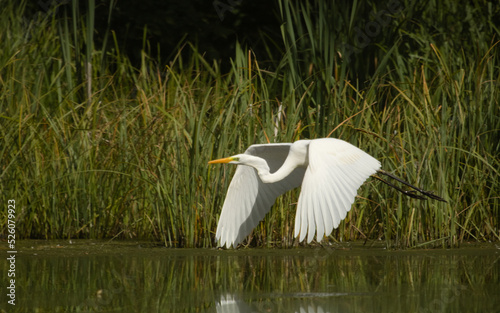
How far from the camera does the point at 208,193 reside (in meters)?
6.17

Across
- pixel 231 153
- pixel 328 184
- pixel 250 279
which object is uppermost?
pixel 231 153

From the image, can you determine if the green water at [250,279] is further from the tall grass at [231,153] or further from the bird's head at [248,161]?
the bird's head at [248,161]

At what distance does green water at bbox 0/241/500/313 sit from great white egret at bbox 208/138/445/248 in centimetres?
29

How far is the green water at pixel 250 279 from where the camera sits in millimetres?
4301

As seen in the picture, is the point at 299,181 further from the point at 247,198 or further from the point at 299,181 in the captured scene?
the point at 247,198

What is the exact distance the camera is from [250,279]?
5.03m

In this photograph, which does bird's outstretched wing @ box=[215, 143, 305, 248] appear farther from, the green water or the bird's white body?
the green water

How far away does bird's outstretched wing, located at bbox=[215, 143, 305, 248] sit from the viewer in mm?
5707

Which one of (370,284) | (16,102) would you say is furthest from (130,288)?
(16,102)

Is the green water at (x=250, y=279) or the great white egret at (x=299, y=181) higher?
the great white egret at (x=299, y=181)

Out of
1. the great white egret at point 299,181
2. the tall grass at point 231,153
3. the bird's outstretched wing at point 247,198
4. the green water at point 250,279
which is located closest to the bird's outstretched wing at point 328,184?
the great white egret at point 299,181

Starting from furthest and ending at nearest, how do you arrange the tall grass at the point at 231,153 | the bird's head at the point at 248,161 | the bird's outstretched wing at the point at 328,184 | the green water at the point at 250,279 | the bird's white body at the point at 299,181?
the tall grass at the point at 231,153
the bird's head at the point at 248,161
the bird's white body at the point at 299,181
the bird's outstretched wing at the point at 328,184
the green water at the point at 250,279

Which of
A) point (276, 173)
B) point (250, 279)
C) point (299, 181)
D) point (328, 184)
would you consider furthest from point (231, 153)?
point (328, 184)

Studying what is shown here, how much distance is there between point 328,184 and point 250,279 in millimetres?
747
